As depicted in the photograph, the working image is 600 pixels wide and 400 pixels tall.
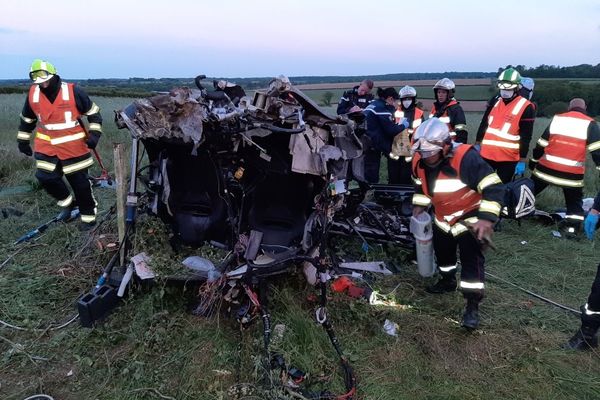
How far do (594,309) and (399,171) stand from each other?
12.9 feet

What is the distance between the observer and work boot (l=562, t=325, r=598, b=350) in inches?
134

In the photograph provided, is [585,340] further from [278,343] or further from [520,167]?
[520,167]

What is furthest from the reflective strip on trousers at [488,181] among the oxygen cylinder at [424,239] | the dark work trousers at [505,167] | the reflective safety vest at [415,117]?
the reflective safety vest at [415,117]

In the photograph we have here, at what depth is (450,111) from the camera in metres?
6.57

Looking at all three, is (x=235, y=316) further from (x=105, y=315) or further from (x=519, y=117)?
(x=519, y=117)

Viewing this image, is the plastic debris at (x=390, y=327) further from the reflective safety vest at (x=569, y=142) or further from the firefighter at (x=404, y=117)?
the firefighter at (x=404, y=117)

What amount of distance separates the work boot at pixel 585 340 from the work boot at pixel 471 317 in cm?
68

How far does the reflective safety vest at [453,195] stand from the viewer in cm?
350

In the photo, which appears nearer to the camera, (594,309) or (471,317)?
(594,309)

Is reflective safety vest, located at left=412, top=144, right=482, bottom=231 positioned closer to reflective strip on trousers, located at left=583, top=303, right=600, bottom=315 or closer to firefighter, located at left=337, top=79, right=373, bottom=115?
reflective strip on trousers, located at left=583, top=303, right=600, bottom=315

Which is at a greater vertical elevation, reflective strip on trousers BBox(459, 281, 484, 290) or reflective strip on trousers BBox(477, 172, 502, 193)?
reflective strip on trousers BBox(477, 172, 502, 193)

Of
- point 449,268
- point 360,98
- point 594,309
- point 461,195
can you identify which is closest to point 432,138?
point 461,195

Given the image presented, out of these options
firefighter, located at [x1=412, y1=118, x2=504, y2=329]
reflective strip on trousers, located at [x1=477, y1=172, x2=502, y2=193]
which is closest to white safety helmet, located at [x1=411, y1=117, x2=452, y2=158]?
firefighter, located at [x1=412, y1=118, x2=504, y2=329]

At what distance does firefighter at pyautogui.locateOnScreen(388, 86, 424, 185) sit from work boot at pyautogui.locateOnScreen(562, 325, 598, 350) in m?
3.86
